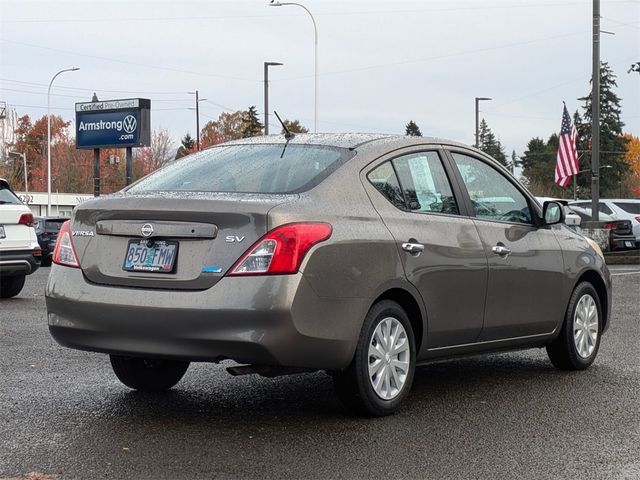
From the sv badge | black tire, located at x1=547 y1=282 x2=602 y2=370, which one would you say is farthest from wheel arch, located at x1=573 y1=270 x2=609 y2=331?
the sv badge

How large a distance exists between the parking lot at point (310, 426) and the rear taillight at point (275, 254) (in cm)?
87

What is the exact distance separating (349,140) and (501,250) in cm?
131

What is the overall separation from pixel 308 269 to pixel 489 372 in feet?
9.61

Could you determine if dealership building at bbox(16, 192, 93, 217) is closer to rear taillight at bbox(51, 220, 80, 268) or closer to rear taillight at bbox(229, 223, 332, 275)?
rear taillight at bbox(51, 220, 80, 268)

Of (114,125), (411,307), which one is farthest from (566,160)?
(411,307)

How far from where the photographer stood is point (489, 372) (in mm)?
7957

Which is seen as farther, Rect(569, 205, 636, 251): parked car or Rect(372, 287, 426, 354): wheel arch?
Rect(569, 205, 636, 251): parked car

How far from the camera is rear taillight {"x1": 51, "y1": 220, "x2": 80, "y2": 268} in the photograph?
6.00m

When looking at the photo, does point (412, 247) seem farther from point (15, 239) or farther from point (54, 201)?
point (54, 201)

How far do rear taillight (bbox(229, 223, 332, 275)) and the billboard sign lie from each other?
35115mm

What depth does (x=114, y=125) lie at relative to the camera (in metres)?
41.4

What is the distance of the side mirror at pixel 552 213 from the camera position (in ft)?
25.0

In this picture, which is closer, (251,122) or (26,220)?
(26,220)

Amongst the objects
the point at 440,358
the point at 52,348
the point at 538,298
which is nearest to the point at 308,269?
the point at 440,358
